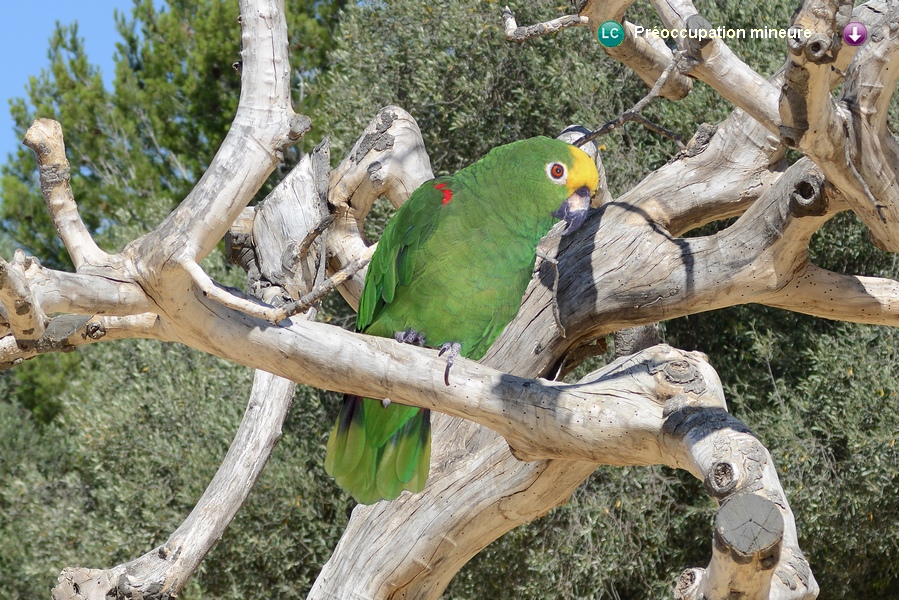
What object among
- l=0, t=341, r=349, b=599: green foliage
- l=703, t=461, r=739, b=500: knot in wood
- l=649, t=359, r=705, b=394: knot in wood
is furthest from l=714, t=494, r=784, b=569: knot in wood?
l=0, t=341, r=349, b=599: green foliage

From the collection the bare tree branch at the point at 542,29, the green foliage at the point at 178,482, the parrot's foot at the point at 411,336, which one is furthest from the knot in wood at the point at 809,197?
the green foliage at the point at 178,482

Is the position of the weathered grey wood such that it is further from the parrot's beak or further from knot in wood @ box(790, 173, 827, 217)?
knot in wood @ box(790, 173, 827, 217)

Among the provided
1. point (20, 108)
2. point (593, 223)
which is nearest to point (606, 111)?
point (593, 223)

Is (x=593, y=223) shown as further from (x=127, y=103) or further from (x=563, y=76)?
(x=127, y=103)

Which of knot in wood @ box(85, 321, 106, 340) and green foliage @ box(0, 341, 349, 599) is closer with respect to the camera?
knot in wood @ box(85, 321, 106, 340)

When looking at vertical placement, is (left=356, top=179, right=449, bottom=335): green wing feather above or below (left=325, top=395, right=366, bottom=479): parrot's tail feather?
above

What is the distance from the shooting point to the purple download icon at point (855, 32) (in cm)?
229

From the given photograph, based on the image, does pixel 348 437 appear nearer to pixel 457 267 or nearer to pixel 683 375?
pixel 457 267

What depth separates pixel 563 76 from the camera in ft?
19.3

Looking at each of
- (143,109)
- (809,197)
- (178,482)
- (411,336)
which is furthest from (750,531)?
(143,109)

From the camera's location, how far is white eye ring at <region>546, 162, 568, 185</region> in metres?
2.95

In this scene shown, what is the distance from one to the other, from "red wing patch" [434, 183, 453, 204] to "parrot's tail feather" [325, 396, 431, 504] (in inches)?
29.6

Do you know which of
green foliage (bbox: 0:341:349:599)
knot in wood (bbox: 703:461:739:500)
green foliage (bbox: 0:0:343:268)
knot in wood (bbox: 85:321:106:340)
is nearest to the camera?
knot in wood (bbox: 703:461:739:500)

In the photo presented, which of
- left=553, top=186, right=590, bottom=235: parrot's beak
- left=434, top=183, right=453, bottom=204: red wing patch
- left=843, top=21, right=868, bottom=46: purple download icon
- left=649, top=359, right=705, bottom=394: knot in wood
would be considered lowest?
left=649, top=359, right=705, bottom=394: knot in wood
